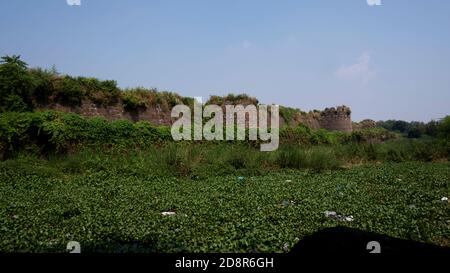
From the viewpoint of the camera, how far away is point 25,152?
1209 cm

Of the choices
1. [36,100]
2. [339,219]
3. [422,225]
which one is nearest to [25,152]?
[36,100]

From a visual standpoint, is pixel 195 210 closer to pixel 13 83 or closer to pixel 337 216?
pixel 337 216

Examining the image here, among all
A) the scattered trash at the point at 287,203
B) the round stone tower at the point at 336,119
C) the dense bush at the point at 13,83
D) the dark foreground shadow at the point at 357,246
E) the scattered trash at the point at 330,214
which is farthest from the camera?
the round stone tower at the point at 336,119

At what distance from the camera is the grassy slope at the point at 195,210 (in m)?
4.37

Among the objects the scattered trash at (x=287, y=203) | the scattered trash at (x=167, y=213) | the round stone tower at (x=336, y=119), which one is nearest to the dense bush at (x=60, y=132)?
the scattered trash at (x=167, y=213)

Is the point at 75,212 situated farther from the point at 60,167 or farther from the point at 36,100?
the point at 36,100

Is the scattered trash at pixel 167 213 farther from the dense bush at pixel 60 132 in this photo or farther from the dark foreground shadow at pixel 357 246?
the dense bush at pixel 60 132

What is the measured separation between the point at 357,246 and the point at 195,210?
4.67m

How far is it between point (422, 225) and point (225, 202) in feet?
10.8

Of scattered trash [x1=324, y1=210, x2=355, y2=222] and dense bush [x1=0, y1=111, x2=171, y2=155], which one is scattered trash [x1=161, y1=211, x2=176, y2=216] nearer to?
scattered trash [x1=324, y1=210, x2=355, y2=222]

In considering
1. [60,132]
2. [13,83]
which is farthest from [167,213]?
[13,83]

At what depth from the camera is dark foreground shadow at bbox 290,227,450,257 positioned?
5.00 ft

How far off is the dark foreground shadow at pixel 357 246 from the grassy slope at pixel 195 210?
238 centimetres

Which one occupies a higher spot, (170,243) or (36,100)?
(36,100)
